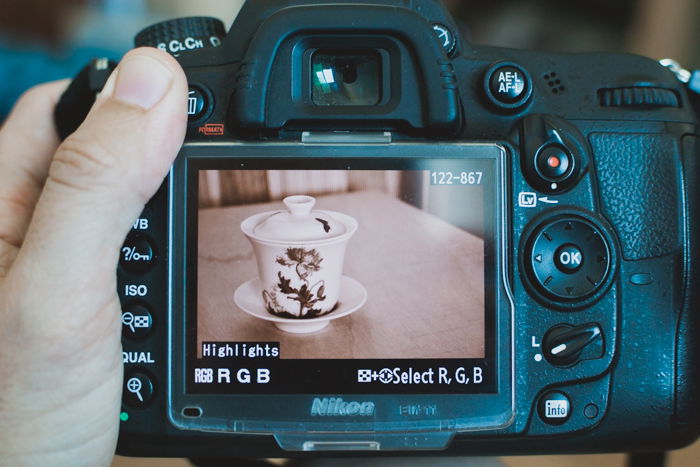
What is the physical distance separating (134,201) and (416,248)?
0.63 ft

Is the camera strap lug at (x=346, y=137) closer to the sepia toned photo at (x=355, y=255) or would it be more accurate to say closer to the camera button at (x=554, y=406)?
the sepia toned photo at (x=355, y=255)

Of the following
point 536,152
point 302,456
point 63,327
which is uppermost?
point 536,152

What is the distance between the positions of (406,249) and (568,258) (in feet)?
0.38

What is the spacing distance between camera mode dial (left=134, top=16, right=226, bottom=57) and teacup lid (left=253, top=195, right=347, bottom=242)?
138mm

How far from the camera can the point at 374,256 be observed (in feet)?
1.50

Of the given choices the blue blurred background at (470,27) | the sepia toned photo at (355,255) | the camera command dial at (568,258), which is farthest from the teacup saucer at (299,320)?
the blue blurred background at (470,27)

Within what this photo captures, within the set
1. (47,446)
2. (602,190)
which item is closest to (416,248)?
(602,190)

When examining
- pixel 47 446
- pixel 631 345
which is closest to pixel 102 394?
pixel 47 446

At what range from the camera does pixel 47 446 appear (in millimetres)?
423

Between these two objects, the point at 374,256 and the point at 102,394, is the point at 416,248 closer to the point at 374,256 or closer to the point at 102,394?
the point at 374,256

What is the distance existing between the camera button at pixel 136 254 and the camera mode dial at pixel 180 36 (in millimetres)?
143

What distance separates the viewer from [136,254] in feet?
1.51

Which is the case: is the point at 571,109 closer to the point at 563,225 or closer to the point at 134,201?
the point at 563,225

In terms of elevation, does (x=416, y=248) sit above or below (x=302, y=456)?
above
